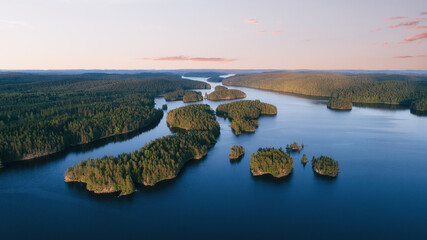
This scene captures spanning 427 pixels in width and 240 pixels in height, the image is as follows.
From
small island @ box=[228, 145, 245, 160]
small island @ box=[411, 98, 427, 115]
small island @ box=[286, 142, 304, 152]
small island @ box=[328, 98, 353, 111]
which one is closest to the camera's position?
small island @ box=[228, 145, 245, 160]

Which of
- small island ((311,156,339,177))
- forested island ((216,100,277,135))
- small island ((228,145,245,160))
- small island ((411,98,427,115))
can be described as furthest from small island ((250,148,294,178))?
small island ((411,98,427,115))

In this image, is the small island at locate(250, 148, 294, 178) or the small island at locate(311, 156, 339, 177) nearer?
the small island at locate(250, 148, 294, 178)

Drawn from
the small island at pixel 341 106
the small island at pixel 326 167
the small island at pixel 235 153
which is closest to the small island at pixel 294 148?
the small island at pixel 326 167

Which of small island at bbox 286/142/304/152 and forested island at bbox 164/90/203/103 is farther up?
forested island at bbox 164/90/203/103

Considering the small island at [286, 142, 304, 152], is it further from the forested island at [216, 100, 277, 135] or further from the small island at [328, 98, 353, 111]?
the small island at [328, 98, 353, 111]

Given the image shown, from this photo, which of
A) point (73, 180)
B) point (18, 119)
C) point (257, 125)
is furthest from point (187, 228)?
point (18, 119)

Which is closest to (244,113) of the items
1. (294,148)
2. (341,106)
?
(294,148)

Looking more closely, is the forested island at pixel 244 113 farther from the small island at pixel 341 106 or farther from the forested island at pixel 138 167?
Result: the small island at pixel 341 106
